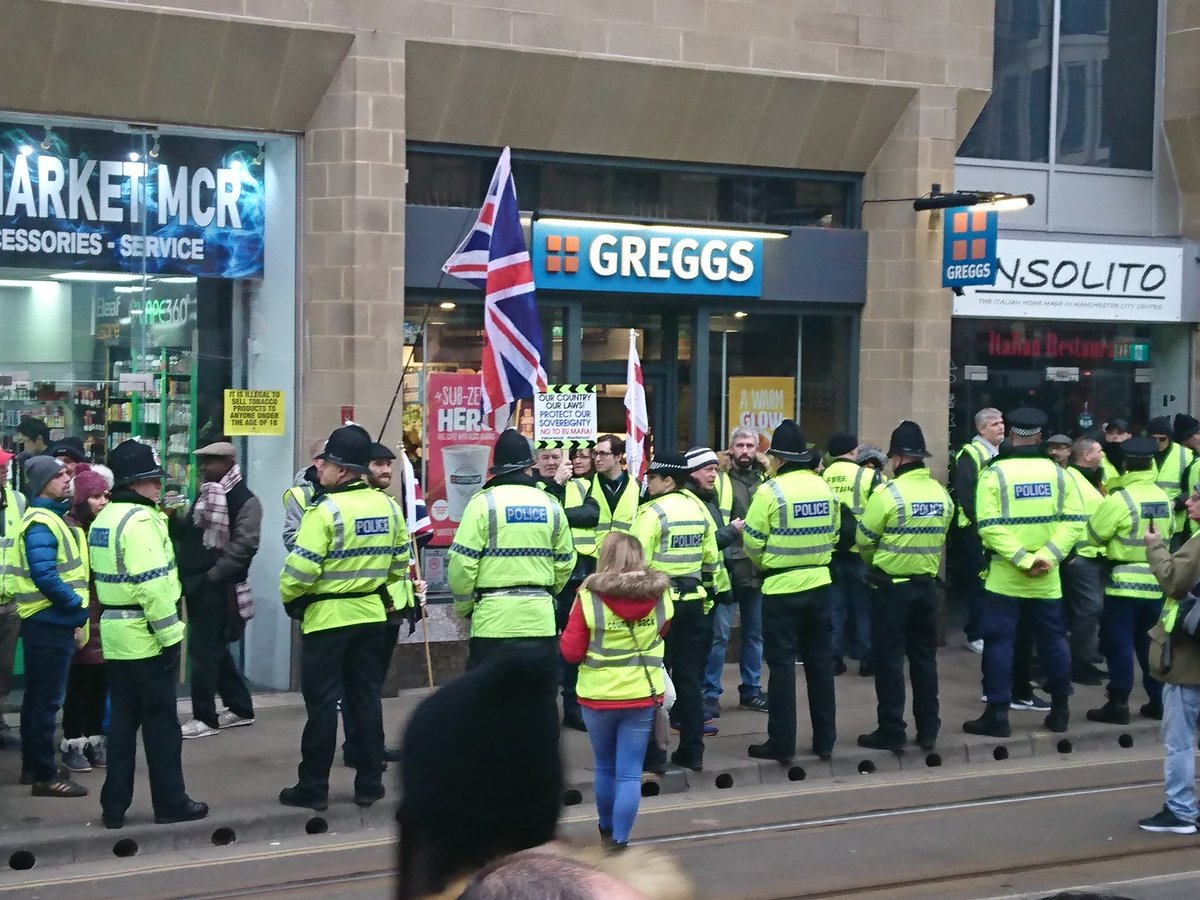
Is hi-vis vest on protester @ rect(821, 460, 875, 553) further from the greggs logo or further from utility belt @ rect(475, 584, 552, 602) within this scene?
utility belt @ rect(475, 584, 552, 602)

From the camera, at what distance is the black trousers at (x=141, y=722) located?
8.83m

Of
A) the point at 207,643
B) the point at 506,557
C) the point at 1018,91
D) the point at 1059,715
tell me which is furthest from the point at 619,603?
the point at 1018,91

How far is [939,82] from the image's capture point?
49.9 ft

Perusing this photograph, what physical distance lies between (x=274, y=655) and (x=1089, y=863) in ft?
22.3

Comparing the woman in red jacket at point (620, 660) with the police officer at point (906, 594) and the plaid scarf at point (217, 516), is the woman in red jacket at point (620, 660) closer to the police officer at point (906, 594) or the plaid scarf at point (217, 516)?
the police officer at point (906, 594)

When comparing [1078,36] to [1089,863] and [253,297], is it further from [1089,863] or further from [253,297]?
[1089,863]

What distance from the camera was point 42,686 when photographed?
965 cm

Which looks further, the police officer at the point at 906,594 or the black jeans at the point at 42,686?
the police officer at the point at 906,594

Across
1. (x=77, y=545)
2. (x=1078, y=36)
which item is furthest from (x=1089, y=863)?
(x=1078, y=36)

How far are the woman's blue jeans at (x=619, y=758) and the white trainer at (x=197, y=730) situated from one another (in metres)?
4.04

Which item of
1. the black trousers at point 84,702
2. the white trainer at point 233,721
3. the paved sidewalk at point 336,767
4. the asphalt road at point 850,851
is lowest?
the asphalt road at point 850,851

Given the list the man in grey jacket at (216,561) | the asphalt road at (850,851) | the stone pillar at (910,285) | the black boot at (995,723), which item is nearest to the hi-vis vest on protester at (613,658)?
the asphalt road at (850,851)

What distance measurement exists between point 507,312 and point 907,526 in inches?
129

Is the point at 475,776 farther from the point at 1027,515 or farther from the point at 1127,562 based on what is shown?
the point at 1127,562
